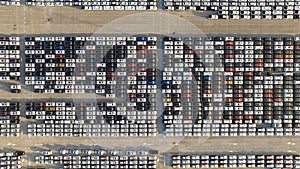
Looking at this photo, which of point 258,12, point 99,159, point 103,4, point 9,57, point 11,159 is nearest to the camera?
point 9,57

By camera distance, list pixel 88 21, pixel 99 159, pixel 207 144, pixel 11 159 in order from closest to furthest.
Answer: pixel 88 21 < pixel 11 159 < pixel 99 159 < pixel 207 144

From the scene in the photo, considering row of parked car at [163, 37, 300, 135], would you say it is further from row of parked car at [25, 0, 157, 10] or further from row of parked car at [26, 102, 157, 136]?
row of parked car at [25, 0, 157, 10]

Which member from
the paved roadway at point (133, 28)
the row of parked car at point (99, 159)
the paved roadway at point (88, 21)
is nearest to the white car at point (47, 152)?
the row of parked car at point (99, 159)

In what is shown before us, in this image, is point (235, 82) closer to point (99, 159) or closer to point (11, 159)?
point (99, 159)

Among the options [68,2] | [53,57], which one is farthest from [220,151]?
[68,2]

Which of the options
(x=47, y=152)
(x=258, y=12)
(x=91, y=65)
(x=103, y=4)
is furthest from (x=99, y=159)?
(x=258, y=12)

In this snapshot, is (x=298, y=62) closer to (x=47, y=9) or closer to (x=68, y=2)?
(x=68, y=2)

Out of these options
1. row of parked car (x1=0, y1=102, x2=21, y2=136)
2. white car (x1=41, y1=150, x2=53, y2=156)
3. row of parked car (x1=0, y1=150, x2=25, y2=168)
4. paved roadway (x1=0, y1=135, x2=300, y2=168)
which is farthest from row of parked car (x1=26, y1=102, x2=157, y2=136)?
row of parked car (x1=0, y1=150, x2=25, y2=168)
